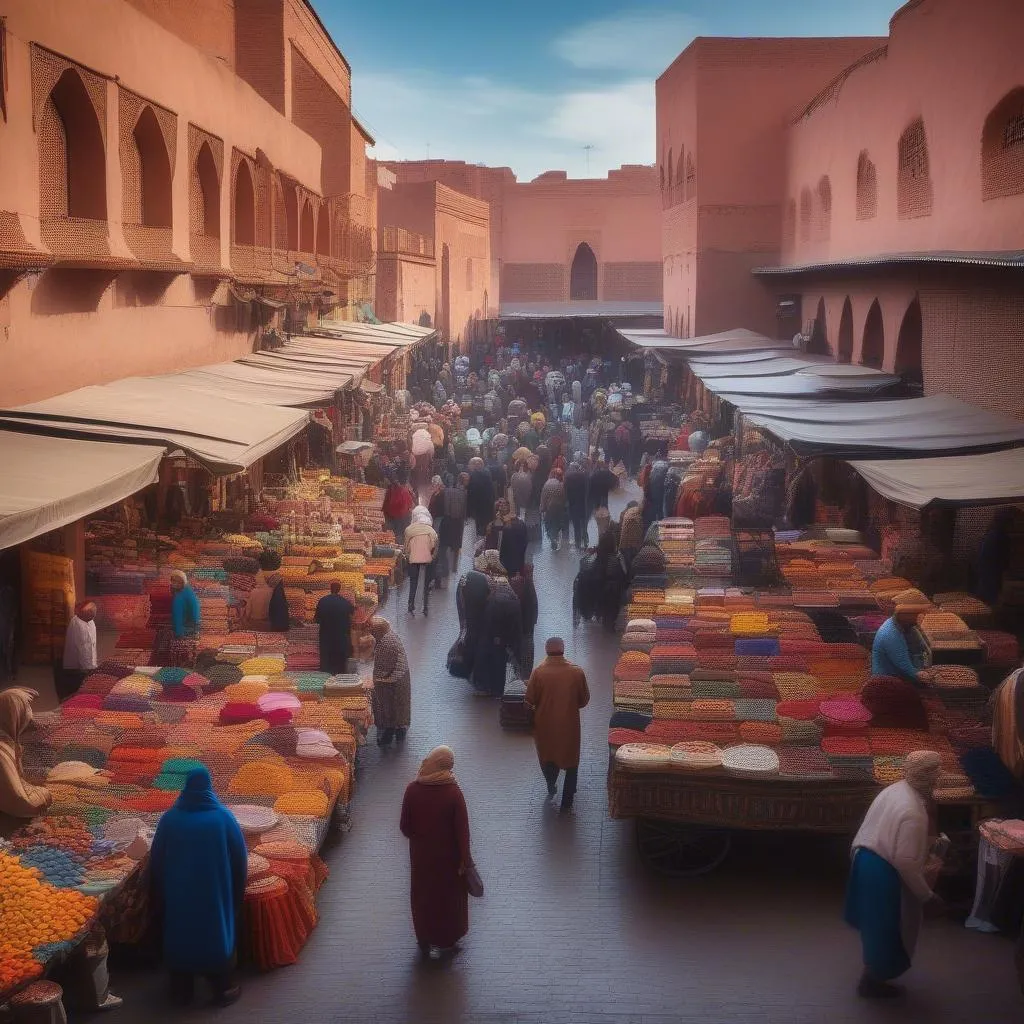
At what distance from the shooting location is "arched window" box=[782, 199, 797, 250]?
28.0 m

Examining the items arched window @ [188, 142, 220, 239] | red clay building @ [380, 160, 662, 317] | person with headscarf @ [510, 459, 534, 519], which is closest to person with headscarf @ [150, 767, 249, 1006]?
arched window @ [188, 142, 220, 239]

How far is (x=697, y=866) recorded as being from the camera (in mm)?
7953

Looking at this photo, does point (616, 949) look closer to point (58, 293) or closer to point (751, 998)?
point (751, 998)

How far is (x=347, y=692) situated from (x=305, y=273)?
40.7ft

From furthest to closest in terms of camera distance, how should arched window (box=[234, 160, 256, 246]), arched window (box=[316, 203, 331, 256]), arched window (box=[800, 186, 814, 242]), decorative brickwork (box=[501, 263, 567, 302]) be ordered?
decorative brickwork (box=[501, 263, 567, 302]), arched window (box=[800, 186, 814, 242]), arched window (box=[316, 203, 331, 256]), arched window (box=[234, 160, 256, 246])

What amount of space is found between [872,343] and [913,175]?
8.93 feet

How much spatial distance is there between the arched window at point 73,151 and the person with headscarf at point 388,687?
466 cm

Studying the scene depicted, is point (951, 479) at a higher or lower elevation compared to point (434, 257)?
lower

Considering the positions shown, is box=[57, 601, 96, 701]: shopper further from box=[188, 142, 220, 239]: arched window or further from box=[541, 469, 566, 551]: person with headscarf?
box=[541, 469, 566, 551]: person with headscarf

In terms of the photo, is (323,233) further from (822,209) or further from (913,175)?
(913,175)

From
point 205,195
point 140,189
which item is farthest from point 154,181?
point 205,195

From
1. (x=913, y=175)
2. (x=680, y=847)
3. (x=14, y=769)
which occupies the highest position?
(x=913, y=175)

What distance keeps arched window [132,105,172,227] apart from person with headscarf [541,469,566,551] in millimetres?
5652

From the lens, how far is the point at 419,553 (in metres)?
14.3
